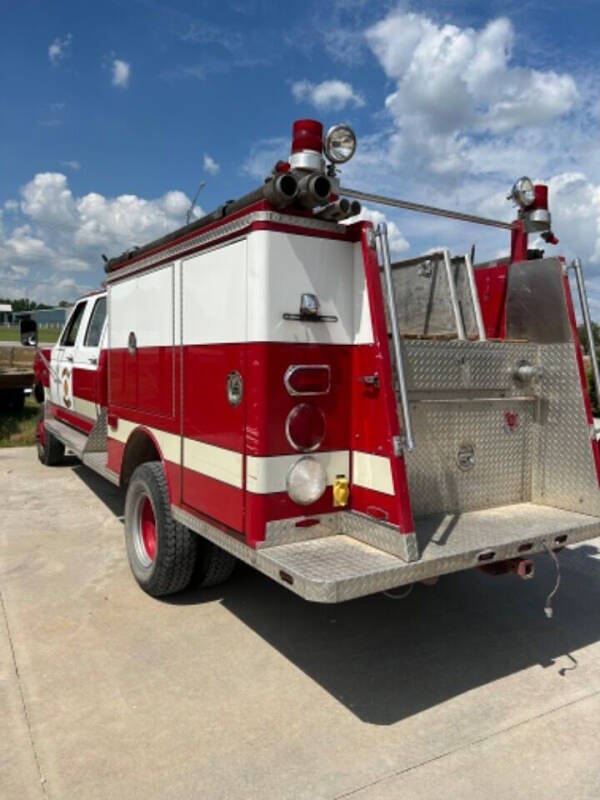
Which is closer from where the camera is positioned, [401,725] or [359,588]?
[359,588]

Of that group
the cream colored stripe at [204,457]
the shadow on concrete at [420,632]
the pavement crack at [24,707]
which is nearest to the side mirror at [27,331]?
A: the cream colored stripe at [204,457]

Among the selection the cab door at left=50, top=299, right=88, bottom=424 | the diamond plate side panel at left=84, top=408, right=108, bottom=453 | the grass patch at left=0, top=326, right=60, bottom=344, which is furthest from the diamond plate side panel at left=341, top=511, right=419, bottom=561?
the grass patch at left=0, top=326, right=60, bottom=344

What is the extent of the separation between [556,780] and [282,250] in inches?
106

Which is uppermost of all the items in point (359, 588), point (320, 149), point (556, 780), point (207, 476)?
point (320, 149)

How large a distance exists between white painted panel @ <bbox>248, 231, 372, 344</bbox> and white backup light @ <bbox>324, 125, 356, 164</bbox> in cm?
46

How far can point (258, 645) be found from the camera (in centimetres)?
398

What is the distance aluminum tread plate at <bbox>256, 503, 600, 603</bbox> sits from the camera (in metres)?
2.91

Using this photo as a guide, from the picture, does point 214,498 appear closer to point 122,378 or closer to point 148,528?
point 148,528

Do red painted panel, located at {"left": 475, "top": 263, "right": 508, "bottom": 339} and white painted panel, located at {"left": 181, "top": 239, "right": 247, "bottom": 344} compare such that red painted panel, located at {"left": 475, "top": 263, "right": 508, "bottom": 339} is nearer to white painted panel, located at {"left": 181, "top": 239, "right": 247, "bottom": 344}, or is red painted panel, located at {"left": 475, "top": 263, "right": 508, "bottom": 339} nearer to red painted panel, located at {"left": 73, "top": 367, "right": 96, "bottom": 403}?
white painted panel, located at {"left": 181, "top": 239, "right": 247, "bottom": 344}

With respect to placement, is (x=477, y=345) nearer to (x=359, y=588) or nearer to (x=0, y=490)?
(x=359, y=588)

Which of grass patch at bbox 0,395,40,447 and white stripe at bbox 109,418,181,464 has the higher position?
white stripe at bbox 109,418,181,464

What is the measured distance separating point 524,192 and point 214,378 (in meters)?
2.76

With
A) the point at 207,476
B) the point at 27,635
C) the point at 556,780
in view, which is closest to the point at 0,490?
the point at 27,635

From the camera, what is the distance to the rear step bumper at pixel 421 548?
Result: 2.93m
